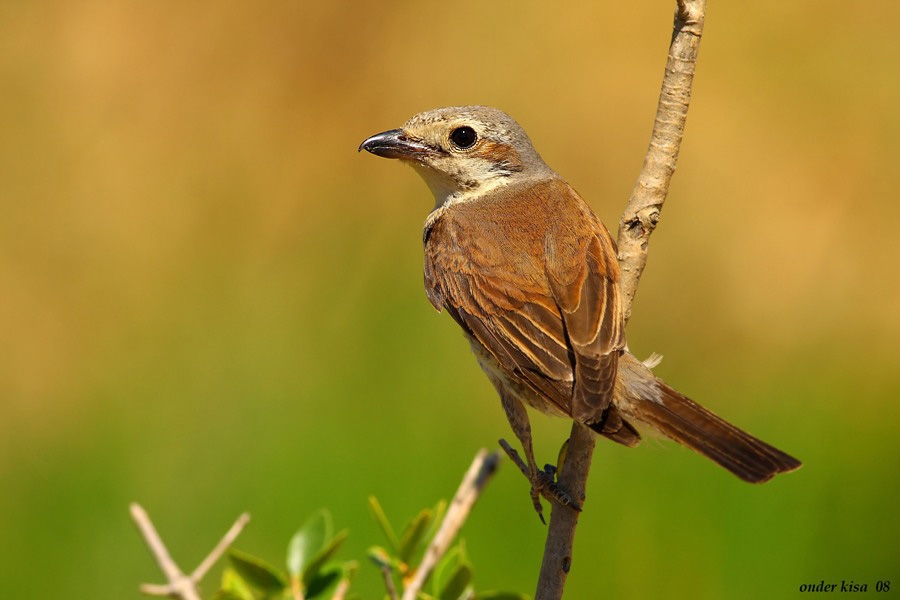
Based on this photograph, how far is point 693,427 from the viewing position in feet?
10.1

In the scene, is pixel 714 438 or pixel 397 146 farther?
pixel 397 146

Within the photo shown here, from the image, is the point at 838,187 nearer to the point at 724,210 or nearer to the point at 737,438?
the point at 724,210

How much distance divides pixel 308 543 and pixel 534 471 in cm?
94

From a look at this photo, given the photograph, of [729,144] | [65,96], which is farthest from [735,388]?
[65,96]

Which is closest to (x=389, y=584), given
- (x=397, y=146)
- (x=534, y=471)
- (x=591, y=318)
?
(x=534, y=471)

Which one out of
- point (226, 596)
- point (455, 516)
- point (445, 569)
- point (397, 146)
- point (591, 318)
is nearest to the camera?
point (455, 516)

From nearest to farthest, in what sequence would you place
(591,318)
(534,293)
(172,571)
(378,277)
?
1. (172,571)
2. (591,318)
3. (534,293)
4. (378,277)

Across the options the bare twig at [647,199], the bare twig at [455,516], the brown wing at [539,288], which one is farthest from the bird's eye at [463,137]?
the bare twig at [455,516]

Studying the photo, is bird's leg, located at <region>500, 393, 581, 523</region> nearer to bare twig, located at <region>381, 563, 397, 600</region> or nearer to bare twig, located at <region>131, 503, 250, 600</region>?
bare twig, located at <region>381, 563, 397, 600</region>

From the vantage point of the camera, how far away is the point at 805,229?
244 inches

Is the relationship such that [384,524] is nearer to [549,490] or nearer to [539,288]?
[549,490]

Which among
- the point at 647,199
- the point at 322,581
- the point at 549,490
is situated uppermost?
the point at 647,199

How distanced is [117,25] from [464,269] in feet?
15.7

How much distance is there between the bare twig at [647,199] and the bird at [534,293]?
0.08 m
